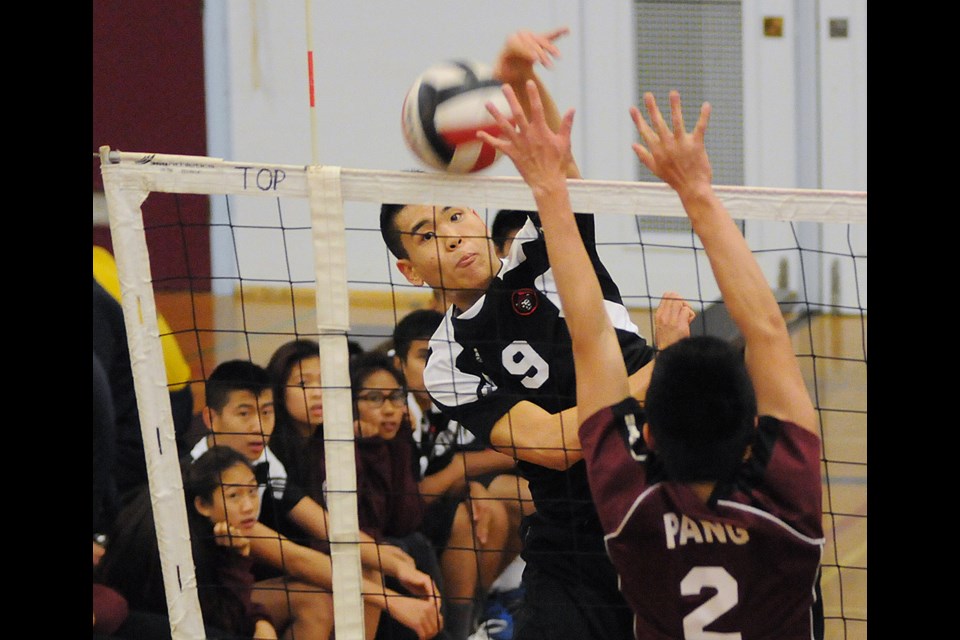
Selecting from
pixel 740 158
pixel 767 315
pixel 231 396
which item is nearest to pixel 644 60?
pixel 740 158

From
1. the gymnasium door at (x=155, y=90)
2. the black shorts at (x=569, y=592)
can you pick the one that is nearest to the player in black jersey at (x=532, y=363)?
the black shorts at (x=569, y=592)

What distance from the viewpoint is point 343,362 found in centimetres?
263

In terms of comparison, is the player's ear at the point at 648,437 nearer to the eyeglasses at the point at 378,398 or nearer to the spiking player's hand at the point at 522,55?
the spiking player's hand at the point at 522,55

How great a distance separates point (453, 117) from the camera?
253 cm

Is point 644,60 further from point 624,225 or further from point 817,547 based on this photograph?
point 817,547

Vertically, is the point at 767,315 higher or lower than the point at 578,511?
higher

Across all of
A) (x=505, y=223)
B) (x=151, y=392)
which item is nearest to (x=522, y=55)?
(x=505, y=223)

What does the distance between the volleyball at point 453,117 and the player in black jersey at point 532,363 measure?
0.31 m

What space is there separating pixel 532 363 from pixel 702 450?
2.98 ft

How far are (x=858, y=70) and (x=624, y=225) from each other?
172 cm

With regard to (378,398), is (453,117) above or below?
above

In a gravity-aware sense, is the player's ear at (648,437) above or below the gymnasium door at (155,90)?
below

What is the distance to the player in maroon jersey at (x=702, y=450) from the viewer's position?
2.08 m

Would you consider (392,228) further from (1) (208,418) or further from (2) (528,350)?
(1) (208,418)
